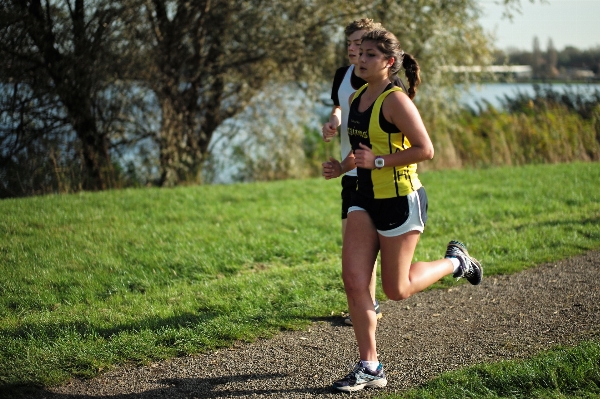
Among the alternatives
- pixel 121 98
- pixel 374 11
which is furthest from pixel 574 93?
pixel 121 98

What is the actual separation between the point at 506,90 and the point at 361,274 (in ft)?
45.2

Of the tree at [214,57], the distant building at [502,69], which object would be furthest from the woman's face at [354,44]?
the distant building at [502,69]

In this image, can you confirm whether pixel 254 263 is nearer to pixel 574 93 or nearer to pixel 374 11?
pixel 374 11

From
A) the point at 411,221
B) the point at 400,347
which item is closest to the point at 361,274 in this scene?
the point at 411,221

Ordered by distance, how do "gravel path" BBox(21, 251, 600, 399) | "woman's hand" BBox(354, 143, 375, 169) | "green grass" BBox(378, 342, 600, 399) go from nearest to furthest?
"green grass" BBox(378, 342, 600, 399) → "woman's hand" BBox(354, 143, 375, 169) → "gravel path" BBox(21, 251, 600, 399)

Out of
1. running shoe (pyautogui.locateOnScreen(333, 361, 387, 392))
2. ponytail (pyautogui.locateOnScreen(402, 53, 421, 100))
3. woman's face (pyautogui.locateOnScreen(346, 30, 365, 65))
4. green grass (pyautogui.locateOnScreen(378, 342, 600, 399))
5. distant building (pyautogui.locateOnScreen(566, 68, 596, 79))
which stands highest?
distant building (pyautogui.locateOnScreen(566, 68, 596, 79))

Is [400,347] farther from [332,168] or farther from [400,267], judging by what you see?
[332,168]

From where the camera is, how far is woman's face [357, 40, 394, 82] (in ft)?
13.8

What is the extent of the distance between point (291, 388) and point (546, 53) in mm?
19056

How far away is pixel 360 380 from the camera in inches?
163

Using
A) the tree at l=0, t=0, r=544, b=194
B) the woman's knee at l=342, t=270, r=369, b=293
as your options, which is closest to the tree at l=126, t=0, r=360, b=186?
the tree at l=0, t=0, r=544, b=194

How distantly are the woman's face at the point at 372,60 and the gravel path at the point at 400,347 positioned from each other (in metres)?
1.98

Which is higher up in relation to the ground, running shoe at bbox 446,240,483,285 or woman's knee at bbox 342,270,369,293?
woman's knee at bbox 342,270,369,293

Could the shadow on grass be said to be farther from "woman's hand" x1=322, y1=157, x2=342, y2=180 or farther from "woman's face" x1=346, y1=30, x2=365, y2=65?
"woman's face" x1=346, y1=30, x2=365, y2=65
